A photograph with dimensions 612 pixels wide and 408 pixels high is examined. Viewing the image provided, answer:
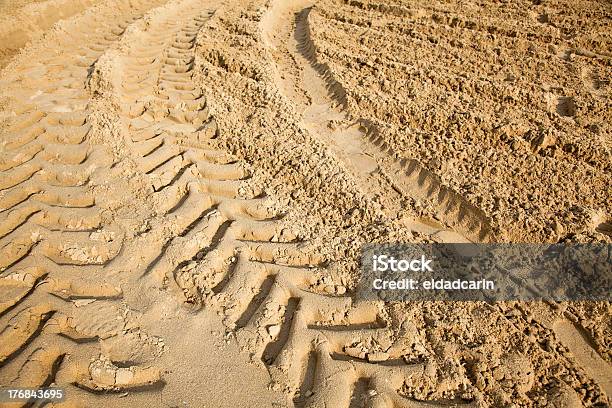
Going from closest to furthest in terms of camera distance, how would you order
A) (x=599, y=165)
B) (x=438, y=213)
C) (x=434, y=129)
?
(x=438, y=213) → (x=599, y=165) → (x=434, y=129)

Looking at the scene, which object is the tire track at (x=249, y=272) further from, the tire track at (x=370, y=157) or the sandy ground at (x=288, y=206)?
the tire track at (x=370, y=157)

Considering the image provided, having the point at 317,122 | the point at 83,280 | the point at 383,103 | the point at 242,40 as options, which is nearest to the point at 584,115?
the point at 383,103

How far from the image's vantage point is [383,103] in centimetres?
409

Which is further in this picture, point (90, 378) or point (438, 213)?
point (438, 213)

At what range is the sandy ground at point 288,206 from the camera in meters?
2.04

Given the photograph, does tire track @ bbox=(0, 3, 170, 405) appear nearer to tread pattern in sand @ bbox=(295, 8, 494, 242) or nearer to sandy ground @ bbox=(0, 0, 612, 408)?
sandy ground @ bbox=(0, 0, 612, 408)

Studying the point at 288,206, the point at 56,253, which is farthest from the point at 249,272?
the point at 56,253

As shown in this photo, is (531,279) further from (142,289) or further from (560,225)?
(142,289)

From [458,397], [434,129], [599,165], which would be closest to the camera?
[458,397]

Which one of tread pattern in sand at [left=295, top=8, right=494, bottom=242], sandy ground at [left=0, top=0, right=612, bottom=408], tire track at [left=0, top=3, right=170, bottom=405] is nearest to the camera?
tire track at [left=0, top=3, right=170, bottom=405]

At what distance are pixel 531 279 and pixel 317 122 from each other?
8.24 feet

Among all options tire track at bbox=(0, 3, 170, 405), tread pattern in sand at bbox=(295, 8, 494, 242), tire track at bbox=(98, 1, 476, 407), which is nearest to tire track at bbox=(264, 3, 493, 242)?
tread pattern in sand at bbox=(295, 8, 494, 242)

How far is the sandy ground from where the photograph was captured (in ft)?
6.70

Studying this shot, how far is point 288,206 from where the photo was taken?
3031mm
